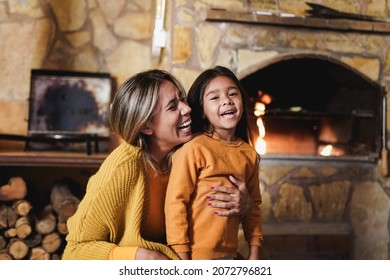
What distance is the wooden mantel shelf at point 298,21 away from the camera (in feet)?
5.85

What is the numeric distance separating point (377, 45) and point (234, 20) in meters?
0.68

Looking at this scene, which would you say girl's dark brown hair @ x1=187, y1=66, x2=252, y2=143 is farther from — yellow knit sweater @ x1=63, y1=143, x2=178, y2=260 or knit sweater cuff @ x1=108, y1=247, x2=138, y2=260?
knit sweater cuff @ x1=108, y1=247, x2=138, y2=260

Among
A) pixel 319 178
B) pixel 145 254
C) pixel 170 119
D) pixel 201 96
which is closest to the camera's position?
pixel 145 254

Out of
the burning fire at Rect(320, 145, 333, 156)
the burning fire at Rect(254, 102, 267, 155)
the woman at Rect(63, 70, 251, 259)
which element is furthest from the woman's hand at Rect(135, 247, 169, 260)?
the burning fire at Rect(320, 145, 333, 156)

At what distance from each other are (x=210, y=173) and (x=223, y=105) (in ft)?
0.61

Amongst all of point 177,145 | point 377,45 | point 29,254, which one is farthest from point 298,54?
point 29,254

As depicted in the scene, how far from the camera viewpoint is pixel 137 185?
1.01 m

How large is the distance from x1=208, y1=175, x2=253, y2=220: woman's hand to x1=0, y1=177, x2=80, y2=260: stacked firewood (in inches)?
38.4

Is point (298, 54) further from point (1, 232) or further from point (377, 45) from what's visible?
point (1, 232)

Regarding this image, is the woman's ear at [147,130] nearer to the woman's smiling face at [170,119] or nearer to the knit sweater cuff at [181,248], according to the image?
the woman's smiling face at [170,119]

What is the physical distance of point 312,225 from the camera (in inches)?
76.7

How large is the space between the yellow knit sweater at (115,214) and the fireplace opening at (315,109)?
3.50 feet

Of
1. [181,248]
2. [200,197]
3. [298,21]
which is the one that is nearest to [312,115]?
[298,21]

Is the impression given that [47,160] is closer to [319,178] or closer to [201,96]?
[201,96]
